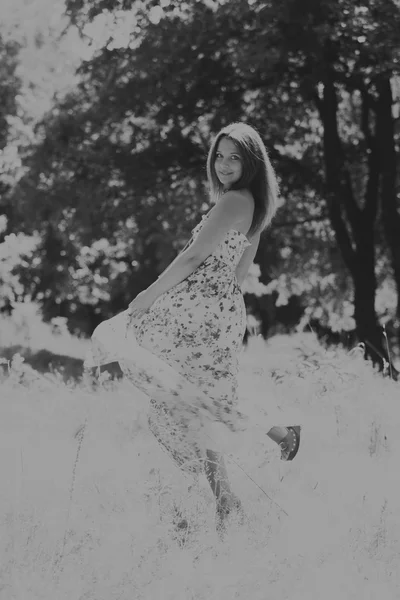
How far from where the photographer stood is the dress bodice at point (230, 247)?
4165mm

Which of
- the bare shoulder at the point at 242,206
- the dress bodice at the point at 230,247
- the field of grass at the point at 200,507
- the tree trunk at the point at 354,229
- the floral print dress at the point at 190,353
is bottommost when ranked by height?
the tree trunk at the point at 354,229

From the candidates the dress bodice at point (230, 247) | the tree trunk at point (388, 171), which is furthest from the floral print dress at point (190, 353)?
the tree trunk at point (388, 171)

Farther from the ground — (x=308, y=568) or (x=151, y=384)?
(x=151, y=384)

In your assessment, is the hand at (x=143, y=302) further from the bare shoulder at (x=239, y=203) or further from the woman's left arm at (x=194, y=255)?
the bare shoulder at (x=239, y=203)

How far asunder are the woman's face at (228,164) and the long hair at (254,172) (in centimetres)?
2

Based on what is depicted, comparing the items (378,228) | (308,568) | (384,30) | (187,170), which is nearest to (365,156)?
(378,228)

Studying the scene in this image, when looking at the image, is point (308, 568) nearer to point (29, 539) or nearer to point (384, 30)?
point (29, 539)

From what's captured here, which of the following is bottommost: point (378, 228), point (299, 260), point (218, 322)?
point (299, 260)

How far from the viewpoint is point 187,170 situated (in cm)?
1349

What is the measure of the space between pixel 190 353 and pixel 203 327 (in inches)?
5.5

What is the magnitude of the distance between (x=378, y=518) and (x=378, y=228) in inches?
440

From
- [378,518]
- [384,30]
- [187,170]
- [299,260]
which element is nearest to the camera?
[378,518]

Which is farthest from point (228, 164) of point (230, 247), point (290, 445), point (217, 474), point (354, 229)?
point (354, 229)

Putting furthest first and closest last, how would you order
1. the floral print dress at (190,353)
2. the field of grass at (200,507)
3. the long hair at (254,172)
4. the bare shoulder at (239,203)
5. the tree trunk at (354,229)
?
the tree trunk at (354,229) < the long hair at (254,172) < the bare shoulder at (239,203) < the floral print dress at (190,353) < the field of grass at (200,507)
